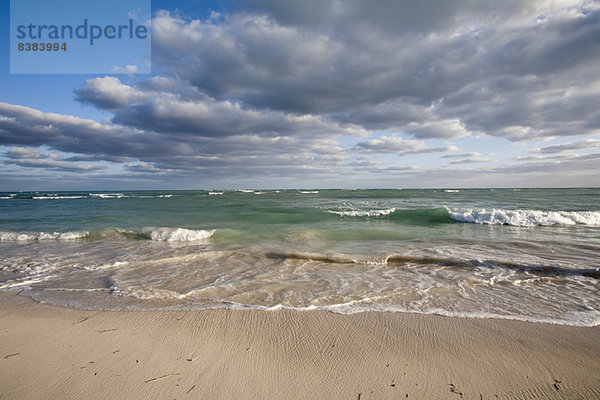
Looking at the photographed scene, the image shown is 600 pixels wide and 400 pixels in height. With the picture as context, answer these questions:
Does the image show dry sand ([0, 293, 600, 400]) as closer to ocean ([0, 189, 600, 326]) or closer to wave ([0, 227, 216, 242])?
ocean ([0, 189, 600, 326])

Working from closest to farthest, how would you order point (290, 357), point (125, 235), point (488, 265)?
point (290, 357)
point (488, 265)
point (125, 235)

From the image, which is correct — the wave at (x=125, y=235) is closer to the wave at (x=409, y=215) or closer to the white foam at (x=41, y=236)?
the white foam at (x=41, y=236)

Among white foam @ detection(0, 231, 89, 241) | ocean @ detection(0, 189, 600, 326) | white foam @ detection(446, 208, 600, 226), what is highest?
white foam @ detection(446, 208, 600, 226)

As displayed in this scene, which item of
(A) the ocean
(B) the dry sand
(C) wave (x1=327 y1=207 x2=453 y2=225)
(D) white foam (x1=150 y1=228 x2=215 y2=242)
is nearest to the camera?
(B) the dry sand

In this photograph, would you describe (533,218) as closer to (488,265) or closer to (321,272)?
(488,265)

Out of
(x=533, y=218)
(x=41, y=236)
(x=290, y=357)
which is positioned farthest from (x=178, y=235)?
(x=533, y=218)

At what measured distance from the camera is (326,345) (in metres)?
2.78

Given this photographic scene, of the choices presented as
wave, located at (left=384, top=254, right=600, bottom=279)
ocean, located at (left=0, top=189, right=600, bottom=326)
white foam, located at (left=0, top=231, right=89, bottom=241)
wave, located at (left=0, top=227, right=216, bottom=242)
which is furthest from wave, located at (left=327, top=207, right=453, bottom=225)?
white foam, located at (left=0, top=231, right=89, bottom=241)

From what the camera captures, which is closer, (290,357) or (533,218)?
(290,357)

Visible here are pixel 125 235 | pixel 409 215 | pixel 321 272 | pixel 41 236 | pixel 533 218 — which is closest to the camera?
pixel 321 272

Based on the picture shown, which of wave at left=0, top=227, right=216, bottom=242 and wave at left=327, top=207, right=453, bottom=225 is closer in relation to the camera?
wave at left=0, top=227, right=216, bottom=242

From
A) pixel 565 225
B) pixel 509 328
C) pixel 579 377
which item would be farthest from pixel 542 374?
pixel 565 225

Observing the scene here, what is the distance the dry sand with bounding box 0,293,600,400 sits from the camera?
85.4 inches

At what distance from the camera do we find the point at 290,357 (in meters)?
2.62
